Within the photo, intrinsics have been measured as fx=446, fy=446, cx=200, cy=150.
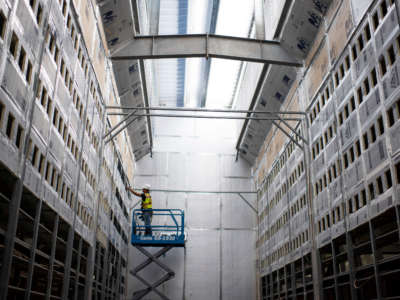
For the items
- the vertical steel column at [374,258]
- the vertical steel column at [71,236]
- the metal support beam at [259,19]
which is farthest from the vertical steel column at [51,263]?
the metal support beam at [259,19]

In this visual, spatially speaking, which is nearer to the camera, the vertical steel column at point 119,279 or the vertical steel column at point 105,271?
the vertical steel column at point 105,271

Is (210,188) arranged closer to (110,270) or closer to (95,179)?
(110,270)

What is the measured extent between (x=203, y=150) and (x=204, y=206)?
5483 millimetres

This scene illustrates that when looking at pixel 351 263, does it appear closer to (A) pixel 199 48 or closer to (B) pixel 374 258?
(B) pixel 374 258

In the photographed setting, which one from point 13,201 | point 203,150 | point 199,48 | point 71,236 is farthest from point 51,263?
point 203,150

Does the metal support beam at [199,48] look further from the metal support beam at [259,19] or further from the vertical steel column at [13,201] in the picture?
the vertical steel column at [13,201]

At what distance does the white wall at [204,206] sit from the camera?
3781 centimetres

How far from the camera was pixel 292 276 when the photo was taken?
2695 cm

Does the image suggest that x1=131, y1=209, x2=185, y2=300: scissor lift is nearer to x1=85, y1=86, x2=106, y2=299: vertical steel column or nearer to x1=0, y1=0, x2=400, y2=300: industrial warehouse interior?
x1=0, y1=0, x2=400, y2=300: industrial warehouse interior

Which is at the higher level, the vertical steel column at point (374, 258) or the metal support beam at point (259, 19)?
the metal support beam at point (259, 19)

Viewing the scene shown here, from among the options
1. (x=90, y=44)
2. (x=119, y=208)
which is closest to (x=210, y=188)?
(x=119, y=208)

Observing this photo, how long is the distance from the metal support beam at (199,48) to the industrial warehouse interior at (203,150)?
87mm

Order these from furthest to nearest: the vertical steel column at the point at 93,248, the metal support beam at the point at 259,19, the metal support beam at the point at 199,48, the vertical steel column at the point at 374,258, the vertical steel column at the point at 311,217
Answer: the metal support beam at the point at 259,19 → the metal support beam at the point at 199,48 → the vertical steel column at the point at 93,248 → the vertical steel column at the point at 311,217 → the vertical steel column at the point at 374,258

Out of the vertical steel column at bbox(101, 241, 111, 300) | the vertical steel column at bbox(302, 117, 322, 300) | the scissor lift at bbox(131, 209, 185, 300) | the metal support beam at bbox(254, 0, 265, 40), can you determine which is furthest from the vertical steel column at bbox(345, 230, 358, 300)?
the scissor lift at bbox(131, 209, 185, 300)
